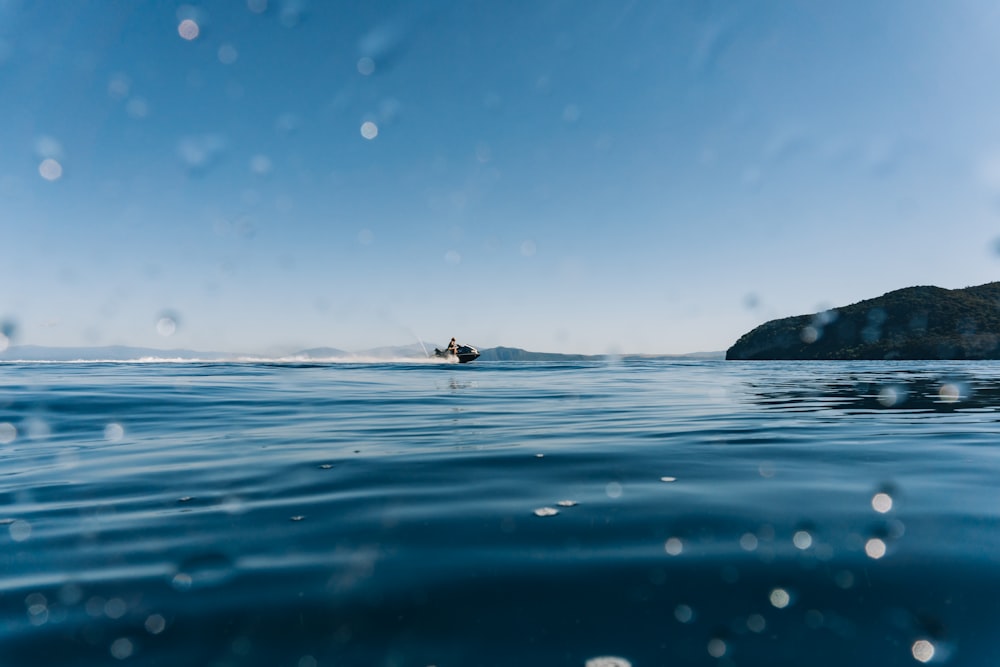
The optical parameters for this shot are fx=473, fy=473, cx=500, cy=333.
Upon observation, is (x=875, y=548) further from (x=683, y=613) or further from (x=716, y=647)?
(x=716, y=647)

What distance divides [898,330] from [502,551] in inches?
6761

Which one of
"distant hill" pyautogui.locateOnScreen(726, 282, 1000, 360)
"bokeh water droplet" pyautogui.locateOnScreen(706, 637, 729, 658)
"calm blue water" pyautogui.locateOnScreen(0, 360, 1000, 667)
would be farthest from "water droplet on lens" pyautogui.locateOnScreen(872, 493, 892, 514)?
"distant hill" pyautogui.locateOnScreen(726, 282, 1000, 360)

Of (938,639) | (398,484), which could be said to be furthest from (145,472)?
(938,639)

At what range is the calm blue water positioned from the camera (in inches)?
99.0

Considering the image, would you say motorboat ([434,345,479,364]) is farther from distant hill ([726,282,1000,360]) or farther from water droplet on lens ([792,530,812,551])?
distant hill ([726,282,1000,360])

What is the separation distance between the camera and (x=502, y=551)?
3686 mm

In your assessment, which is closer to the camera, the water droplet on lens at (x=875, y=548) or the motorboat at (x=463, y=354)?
the water droplet on lens at (x=875, y=548)

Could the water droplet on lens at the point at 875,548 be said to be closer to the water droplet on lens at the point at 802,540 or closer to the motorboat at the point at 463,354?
the water droplet on lens at the point at 802,540

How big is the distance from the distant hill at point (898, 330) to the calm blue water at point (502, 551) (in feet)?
450

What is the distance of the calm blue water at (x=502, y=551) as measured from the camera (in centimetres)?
252

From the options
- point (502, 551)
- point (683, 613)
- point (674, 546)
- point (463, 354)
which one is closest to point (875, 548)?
point (674, 546)

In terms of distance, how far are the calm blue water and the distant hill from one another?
137m

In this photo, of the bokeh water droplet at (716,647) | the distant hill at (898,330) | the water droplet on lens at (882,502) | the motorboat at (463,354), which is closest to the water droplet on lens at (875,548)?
the water droplet on lens at (882,502)

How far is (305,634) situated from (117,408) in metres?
13.9
